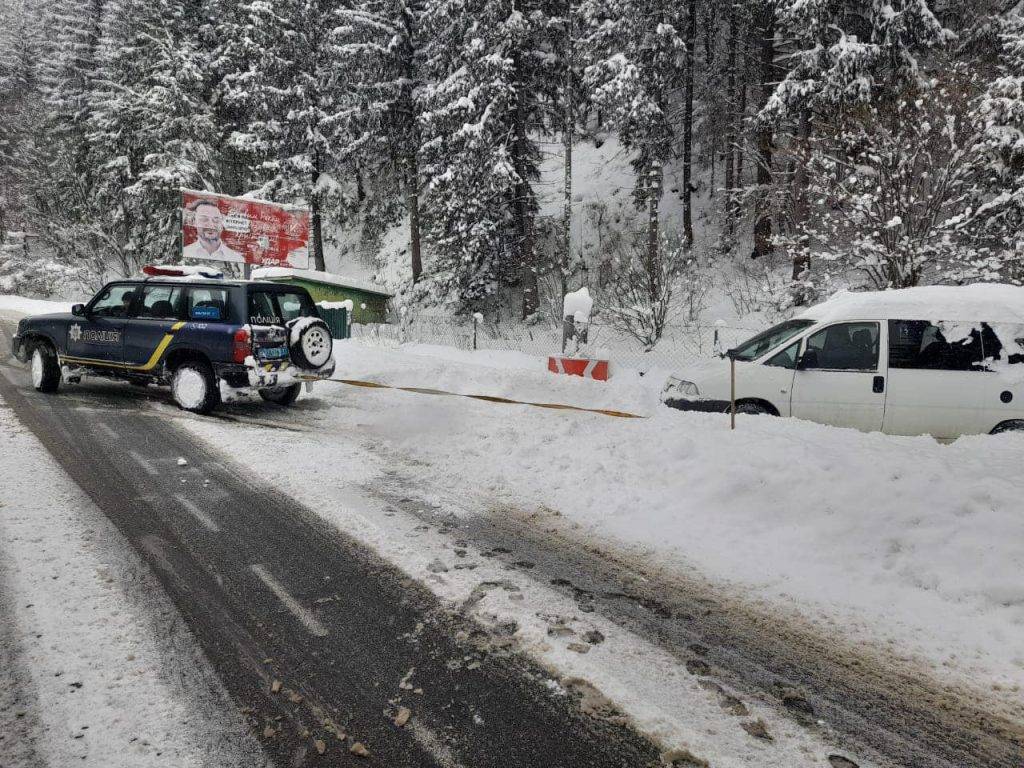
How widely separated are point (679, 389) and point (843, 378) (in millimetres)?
1910

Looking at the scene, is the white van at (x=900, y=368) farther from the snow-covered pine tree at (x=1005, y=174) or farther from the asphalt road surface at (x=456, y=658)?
the snow-covered pine tree at (x=1005, y=174)

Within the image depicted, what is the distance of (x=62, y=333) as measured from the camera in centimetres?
989

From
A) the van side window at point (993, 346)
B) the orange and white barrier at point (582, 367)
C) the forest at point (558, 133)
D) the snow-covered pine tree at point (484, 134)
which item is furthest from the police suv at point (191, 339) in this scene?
the snow-covered pine tree at point (484, 134)

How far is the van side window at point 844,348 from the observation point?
7.20 meters

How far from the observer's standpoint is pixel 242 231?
21.8 metres

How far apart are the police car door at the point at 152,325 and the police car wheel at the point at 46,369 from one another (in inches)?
70.9

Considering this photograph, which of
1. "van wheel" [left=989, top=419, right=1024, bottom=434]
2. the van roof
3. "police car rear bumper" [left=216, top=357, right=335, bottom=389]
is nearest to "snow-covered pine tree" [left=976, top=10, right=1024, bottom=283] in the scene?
the van roof

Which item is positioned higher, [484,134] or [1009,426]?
[484,134]

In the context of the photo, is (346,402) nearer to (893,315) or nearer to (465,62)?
(893,315)

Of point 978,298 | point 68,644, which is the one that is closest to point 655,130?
point 978,298

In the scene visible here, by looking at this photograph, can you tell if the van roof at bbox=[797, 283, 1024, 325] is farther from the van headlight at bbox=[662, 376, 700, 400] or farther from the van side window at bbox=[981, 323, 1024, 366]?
the van headlight at bbox=[662, 376, 700, 400]

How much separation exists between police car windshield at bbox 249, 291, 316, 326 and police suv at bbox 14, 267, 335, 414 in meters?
0.02

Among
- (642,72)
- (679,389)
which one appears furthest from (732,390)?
(642,72)

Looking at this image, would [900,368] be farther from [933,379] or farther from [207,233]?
[207,233]
